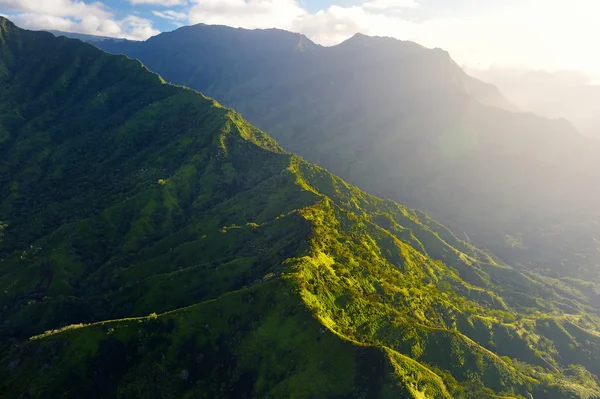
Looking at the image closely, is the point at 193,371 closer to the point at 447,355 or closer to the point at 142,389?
the point at 142,389

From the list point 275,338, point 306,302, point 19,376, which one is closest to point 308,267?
point 306,302

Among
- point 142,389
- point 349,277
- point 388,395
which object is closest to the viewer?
point 388,395

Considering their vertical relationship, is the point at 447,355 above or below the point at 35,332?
above

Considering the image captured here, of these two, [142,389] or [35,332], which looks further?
[35,332]

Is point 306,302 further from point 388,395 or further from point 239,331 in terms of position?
point 388,395

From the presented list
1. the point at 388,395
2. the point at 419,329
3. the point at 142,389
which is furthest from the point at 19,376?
the point at 419,329

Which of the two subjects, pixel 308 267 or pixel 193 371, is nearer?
pixel 193 371

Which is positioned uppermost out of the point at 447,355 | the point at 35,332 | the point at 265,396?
the point at 265,396

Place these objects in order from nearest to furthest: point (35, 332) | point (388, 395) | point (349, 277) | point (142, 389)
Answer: point (388, 395) < point (142, 389) < point (349, 277) < point (35, 332)

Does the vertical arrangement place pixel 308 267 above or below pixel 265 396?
above
